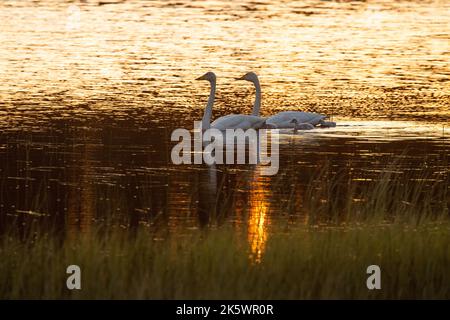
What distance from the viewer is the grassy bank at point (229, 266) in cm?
1184

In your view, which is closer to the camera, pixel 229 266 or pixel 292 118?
pixel 229 266

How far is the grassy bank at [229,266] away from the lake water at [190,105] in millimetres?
1018

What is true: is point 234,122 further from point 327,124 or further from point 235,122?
point 327,124

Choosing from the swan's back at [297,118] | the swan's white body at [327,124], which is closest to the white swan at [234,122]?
the swan's back at [297,118]

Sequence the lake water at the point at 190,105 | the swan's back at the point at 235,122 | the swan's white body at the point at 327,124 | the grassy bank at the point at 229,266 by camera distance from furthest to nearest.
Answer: the swan's white body at the point at 327,124 → the swan's back at the point at 235,122 → the lake water at the point at 190,105 → the grassy bank at the point at 229,266

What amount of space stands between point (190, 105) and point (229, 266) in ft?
53.1

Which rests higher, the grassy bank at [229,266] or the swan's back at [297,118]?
the swan's back at [297,118]

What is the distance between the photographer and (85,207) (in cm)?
1656

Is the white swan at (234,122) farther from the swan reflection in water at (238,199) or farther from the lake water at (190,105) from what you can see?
the swan reflection in water at (238,199)

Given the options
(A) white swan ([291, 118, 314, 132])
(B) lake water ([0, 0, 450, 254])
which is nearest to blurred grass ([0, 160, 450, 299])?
(B) lake water ([0, 0, 450, 254])

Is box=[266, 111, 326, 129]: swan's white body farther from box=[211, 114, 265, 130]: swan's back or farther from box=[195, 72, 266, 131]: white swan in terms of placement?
box=[211, 114, 265, 130]: swan's back

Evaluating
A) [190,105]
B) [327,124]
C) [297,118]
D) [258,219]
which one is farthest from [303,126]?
[258,219]

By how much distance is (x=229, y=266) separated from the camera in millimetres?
12477

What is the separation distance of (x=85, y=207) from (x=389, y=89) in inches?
664
